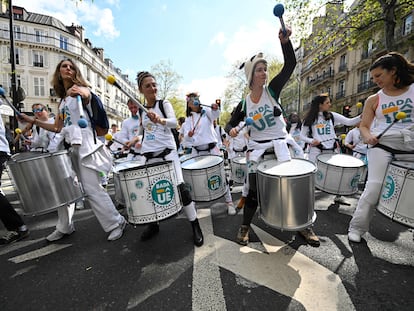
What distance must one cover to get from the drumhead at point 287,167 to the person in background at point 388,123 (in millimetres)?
793

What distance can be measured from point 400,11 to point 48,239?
16200 mm

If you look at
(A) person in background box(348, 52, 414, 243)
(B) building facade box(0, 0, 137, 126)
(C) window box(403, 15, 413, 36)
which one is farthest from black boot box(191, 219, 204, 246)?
(B) building facade box(0, 0, 137, 126)

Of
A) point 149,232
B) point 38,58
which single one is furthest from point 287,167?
point 38,58

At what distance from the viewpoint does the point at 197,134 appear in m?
4.07

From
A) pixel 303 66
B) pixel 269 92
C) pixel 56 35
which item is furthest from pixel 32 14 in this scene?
pixel 269 92

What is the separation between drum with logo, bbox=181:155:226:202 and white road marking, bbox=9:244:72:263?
5.47 ft

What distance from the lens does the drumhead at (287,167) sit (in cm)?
205

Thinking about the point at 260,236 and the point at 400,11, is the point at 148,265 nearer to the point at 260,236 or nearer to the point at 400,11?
the point at 260,236

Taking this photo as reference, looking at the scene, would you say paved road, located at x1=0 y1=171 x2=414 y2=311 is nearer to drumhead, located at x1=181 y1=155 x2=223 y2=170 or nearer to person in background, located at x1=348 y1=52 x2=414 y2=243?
person in background, located at x1=348 y1=52 x2=414 y2=243

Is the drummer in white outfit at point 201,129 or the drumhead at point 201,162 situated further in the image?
the drummer in white outfit at point 201,129

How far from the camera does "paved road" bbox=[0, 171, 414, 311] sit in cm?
172

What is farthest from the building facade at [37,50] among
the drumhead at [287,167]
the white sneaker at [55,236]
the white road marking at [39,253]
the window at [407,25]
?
the drumhead at [287,167]

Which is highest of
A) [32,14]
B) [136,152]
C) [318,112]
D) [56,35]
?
[32,14]

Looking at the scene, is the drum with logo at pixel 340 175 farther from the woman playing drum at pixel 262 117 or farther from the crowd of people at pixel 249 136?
the woman playing drum at pixel 262 117
